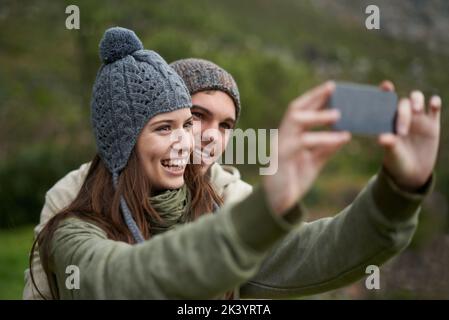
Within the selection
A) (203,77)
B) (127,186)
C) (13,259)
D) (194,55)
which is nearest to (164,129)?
(127,186)

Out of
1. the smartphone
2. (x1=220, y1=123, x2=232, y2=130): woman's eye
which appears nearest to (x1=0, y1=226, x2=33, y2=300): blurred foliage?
(x1=220, y1=123, x2=232, y2=130): woman's eye

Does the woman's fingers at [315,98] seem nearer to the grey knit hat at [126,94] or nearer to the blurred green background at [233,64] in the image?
the grey knit hat at [126,94]

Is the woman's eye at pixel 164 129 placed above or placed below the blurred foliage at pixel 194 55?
below

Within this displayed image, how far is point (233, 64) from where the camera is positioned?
311 inches

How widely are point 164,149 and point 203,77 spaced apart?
943mm

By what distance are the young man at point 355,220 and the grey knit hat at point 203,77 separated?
0.58m

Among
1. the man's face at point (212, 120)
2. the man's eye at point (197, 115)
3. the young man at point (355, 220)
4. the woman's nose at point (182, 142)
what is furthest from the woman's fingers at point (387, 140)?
the man's eye at point (197, 115)

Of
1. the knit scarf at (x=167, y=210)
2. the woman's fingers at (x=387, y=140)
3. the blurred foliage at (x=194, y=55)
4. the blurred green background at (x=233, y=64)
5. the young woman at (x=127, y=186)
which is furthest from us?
the blurred foliage at (x=194, y=55)

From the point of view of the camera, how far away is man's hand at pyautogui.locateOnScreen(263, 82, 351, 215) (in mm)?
1375

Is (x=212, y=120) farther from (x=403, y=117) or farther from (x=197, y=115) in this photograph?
(x=403, y=117)

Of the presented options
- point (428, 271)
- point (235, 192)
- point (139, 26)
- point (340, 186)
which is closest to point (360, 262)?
point (235, 192)

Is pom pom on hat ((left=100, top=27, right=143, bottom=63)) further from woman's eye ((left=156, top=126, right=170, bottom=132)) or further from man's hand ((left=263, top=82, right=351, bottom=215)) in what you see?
man's hand ((left=263, top=82, right=351, bottom=215))

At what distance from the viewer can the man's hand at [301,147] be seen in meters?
1.38
